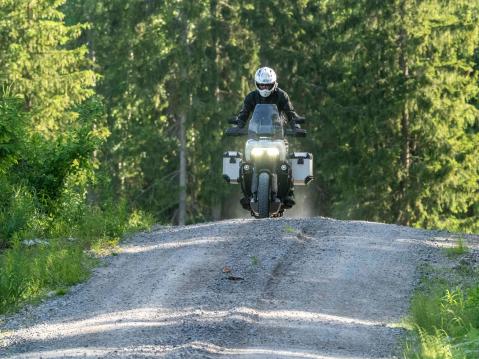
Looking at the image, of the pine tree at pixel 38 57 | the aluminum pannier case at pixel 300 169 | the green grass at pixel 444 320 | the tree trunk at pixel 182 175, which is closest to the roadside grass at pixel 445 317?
the green grass at pixel 444 320

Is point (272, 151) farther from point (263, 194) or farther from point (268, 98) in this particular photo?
point (268, 98)

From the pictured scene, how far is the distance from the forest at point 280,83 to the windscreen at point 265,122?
33.5 feet

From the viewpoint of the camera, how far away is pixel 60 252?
1333 centimetres

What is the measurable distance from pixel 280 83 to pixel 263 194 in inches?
863

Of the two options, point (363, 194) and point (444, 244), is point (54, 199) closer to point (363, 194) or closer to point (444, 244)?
point (444, 244)

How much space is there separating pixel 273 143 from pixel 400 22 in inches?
720

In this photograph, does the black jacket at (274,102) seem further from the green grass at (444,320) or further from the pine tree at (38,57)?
the pine tree at (38,57)

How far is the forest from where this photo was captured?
32438 mm

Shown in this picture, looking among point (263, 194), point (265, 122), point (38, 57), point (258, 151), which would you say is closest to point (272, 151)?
point (258, 151)

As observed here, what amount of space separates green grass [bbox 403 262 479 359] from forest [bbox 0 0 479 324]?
1539 centimetres

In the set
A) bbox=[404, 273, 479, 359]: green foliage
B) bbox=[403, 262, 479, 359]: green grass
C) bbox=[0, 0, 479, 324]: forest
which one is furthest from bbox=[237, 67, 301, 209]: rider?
bbox=[0, 0, 479, 324]: forest

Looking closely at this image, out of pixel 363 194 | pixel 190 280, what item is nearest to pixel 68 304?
pixel 190 280

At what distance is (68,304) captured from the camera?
11.5m

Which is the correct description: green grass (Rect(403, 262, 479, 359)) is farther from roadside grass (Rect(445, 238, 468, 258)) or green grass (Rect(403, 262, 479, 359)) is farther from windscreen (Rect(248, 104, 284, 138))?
windscreen (Rect(248, 104, 284, 138))
